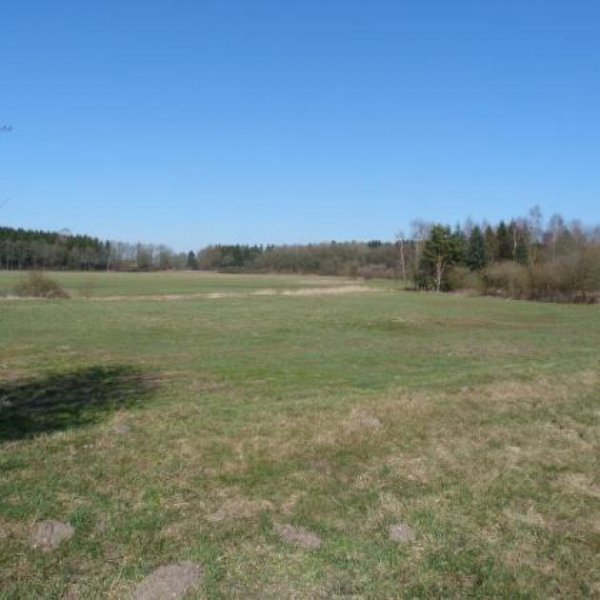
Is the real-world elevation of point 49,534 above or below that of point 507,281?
below

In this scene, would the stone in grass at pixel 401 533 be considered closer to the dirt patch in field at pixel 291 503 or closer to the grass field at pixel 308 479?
the grass field at pixel 308 479

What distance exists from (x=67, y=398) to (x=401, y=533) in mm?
7656

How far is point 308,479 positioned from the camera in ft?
23.0

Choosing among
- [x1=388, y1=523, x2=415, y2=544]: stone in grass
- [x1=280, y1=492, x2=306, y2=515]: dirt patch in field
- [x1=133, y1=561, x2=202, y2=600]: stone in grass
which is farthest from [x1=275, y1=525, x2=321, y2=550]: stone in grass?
[x1=133, y1=561, x2=202, y2=600]: stone in grass

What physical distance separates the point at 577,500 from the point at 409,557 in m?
2.44

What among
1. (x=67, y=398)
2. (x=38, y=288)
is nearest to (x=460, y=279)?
(x=38, y=288)

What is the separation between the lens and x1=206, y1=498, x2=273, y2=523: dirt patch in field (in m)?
6.02

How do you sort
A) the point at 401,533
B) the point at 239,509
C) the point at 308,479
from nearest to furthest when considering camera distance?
the point at 401,533 → the point at 239,509 → the point at 308,479

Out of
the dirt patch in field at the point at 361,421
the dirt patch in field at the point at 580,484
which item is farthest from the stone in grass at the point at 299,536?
the dirt patch in field at the point at 580,484

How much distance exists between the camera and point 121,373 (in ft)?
48.7

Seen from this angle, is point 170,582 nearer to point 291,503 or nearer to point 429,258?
point 291,503

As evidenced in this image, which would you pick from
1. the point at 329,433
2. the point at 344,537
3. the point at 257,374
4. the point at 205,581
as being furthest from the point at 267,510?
the point at 257,374

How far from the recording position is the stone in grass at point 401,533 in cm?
575

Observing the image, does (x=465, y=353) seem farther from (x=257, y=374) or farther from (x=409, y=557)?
(x=409, y=557)
